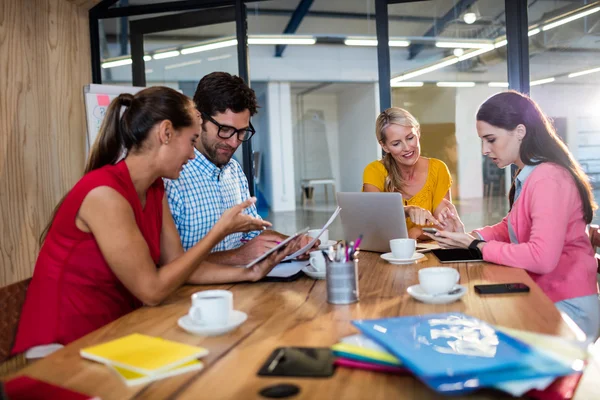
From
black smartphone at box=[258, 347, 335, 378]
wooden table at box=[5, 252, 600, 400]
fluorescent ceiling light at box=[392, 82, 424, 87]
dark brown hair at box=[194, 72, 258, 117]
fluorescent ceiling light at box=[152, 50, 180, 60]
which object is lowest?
wooden table at box=[5, 252, 600, 400]

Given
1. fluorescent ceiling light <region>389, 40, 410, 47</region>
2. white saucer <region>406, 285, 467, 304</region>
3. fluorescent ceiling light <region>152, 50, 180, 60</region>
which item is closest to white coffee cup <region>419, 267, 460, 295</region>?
white saucer <region>406, 285, 467, 304</region>

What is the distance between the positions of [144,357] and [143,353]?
29 millimetres

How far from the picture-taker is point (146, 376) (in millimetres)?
1018

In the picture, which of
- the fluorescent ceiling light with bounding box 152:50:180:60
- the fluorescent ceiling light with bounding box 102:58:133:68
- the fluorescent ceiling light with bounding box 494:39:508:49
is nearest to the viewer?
the fluorescent ceiling light with bounding box 494:39:508:49

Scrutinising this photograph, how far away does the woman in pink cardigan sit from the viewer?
6.31ft

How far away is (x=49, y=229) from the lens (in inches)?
69.9

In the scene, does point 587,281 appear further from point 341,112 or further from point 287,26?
point 341,112

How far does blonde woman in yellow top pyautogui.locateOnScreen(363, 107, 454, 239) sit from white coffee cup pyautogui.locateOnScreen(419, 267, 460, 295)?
5.44 ft

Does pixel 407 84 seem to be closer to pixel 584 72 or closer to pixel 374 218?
pixel 584 72

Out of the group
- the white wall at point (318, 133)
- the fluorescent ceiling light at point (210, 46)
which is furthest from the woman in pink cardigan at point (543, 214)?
the white wall at point (318, 133)

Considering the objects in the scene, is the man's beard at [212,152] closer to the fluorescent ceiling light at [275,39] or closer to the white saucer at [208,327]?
the white saucer at [208,327]

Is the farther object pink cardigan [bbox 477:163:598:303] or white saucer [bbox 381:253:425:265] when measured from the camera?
white saucer [bbox 381:253:425:265]

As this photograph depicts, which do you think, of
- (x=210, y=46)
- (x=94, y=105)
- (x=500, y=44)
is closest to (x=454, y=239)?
(x=94, y=105)

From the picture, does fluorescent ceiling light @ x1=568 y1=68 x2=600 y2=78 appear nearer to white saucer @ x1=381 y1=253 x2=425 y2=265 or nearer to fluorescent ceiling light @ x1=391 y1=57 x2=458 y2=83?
fluorescent ceiling light @ x1=391 y1=57 x2=458 y2=83
